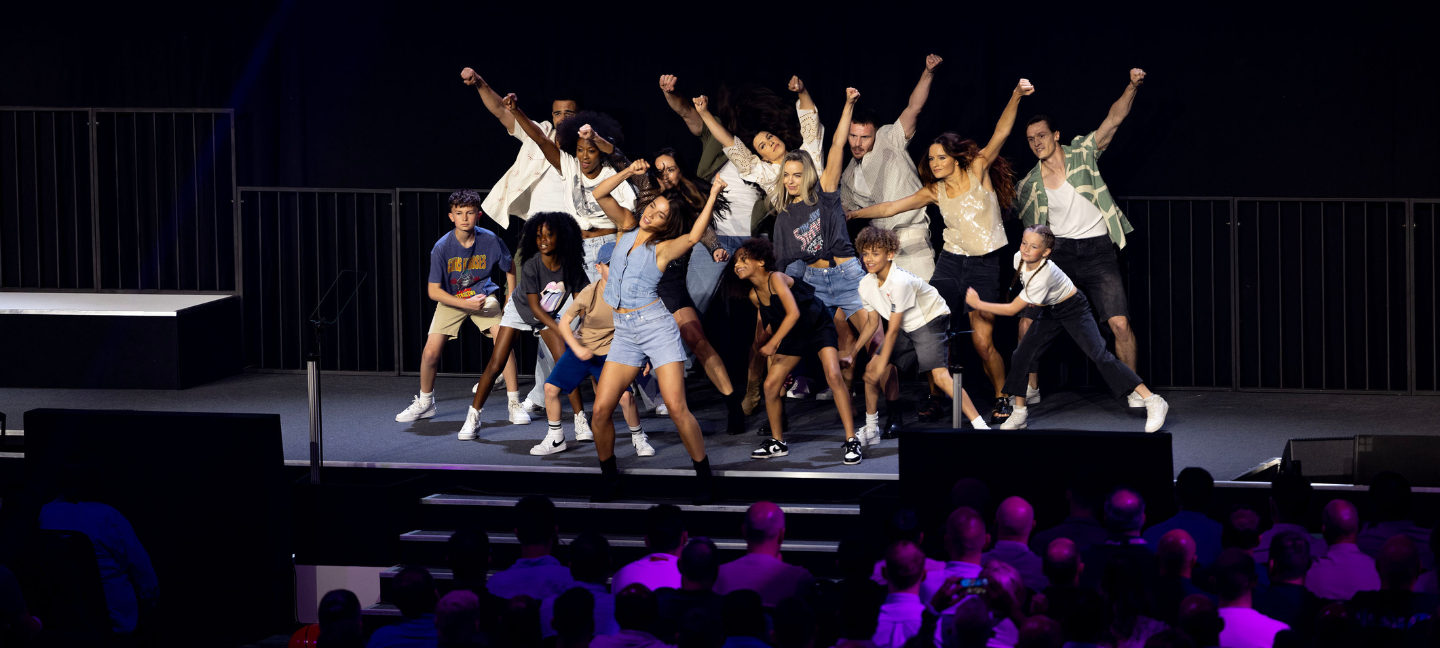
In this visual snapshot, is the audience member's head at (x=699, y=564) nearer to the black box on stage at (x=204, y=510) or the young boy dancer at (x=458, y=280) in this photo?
the black box on stage at (x=204, y=510)

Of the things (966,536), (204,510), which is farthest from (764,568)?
(204,510)

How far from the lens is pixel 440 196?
10.1m

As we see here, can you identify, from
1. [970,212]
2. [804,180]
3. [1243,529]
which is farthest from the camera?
[970,212]

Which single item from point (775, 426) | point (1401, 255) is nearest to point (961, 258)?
point (775, 426)

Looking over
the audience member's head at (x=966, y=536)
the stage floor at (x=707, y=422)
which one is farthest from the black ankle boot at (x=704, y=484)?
the audience member's head at (x=966, y=536)

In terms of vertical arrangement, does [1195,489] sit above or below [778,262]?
below

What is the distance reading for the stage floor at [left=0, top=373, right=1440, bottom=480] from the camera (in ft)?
24.3

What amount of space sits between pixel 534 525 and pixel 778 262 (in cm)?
351

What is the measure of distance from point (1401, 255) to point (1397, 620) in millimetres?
5434

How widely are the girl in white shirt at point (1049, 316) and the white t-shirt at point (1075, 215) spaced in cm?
71

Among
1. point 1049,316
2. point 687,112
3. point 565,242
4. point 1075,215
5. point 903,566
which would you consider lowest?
point 903,566

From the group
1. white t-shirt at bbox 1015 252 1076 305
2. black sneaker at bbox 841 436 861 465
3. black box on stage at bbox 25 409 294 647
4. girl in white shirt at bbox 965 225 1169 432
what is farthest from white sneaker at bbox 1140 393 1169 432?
black box on stage at bbox 25 409 294 647

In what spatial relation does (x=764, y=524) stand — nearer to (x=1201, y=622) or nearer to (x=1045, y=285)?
(x=1201, y=622)

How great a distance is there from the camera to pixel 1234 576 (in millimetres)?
4207
